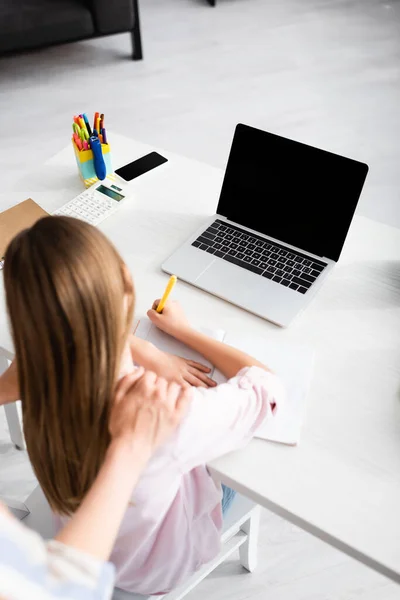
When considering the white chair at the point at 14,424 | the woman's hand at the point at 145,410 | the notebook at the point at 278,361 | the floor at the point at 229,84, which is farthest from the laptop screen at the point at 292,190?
the floor at the point at 229,84

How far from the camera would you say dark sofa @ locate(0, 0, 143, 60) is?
2.90 metres

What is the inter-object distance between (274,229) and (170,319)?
357 mm

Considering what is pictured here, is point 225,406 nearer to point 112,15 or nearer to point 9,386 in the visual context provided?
point 9,386

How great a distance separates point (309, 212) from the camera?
4.14ft

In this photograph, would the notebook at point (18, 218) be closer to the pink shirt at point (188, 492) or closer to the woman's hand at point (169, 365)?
the woman's hand at point (169, 365)

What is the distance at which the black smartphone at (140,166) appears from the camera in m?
1.53

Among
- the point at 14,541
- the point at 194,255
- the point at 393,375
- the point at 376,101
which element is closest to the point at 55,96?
the point at 376,101

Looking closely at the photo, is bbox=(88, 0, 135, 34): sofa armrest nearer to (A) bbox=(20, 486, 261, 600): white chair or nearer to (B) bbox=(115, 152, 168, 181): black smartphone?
(B) bbox=(115, 152, 168, 181): black smartphone

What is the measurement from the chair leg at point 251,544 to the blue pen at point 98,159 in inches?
35.7

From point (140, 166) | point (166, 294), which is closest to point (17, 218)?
point (140, 166)

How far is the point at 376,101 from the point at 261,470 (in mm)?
2602

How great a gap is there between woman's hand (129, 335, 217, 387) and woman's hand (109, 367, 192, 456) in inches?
6.9

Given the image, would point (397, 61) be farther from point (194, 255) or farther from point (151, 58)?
point (194, 255)

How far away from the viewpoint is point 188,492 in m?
1.01
